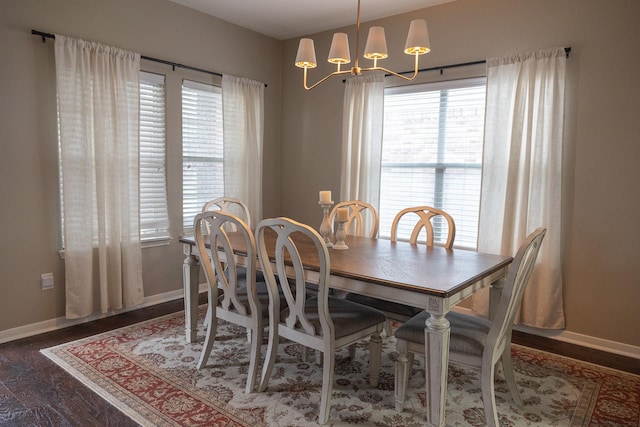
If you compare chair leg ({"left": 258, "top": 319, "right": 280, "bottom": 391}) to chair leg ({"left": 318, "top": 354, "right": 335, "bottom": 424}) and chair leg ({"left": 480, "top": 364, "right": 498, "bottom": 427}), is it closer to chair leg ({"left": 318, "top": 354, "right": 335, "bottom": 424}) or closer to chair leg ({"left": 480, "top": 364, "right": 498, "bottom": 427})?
chair leg ({"left": 318, "top": 354, "right": 335, "bottom": 424})

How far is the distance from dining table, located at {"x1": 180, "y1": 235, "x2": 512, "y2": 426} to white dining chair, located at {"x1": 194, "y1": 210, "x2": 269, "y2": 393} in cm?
15

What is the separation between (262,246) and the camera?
87.7 inches

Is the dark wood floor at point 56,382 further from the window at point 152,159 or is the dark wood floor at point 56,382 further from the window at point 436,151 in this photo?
the window at point 436,151

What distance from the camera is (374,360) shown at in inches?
96.3

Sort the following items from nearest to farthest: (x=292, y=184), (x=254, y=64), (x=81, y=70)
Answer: (x=81, y=70), (x=254, y=64), (x=292, y=184)

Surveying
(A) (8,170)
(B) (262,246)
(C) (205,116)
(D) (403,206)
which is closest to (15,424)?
(B) (262,246)

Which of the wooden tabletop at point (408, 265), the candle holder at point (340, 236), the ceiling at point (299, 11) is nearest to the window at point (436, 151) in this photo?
the ceiling at point (299, 11)

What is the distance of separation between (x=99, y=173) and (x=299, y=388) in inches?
85.5

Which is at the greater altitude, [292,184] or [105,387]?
[292,184]

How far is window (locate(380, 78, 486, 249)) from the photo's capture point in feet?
11.8

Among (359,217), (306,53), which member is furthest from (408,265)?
(306,53)

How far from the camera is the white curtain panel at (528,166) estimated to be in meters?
3.13

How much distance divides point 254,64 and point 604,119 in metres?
3.19

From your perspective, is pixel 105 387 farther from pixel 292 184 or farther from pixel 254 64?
pixel 254 64
